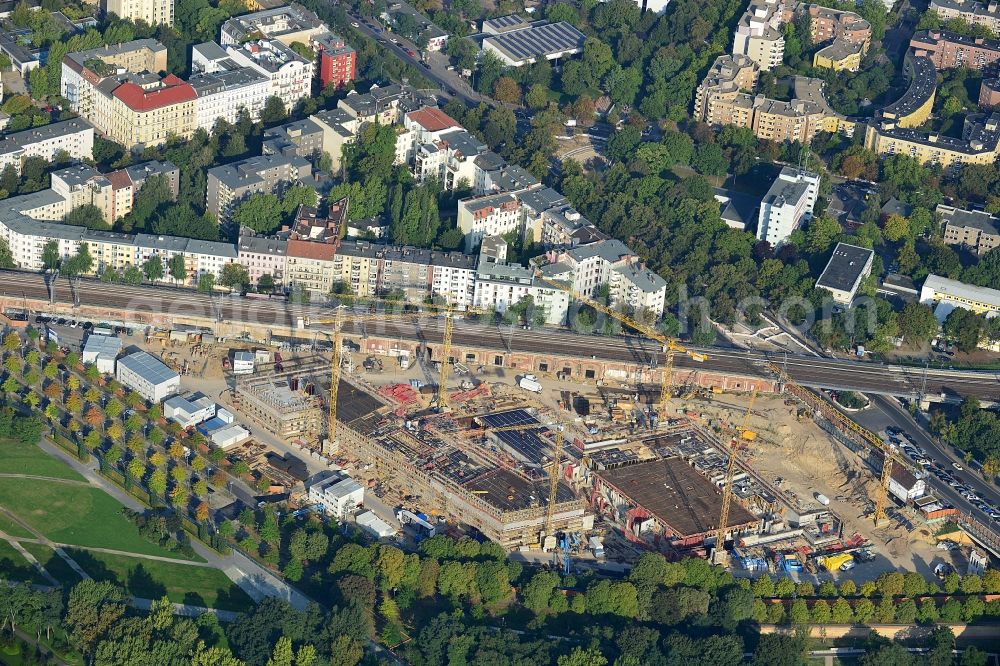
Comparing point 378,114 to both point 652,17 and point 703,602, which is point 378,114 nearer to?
point 652,17

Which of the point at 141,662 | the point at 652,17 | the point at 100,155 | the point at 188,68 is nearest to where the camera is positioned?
the point at 141,662

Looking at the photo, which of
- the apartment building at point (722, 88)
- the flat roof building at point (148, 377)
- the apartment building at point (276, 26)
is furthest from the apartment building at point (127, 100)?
the apartment building at point (722, 88)

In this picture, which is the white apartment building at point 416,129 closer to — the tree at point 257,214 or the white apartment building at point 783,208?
the tree at point 257,214

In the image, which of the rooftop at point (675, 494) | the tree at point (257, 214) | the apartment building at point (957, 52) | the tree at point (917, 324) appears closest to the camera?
the rooftop at point (675, 494)

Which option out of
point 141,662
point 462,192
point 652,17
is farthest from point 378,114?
point 141,662

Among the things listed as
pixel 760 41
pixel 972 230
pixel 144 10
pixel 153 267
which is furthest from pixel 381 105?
pixel 972 230
